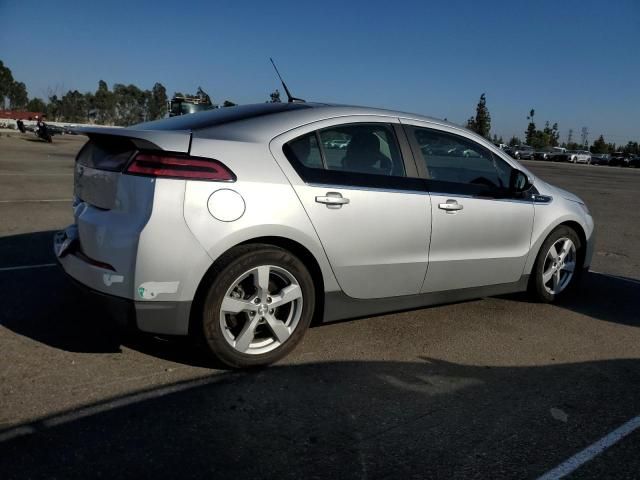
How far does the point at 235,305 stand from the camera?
3.28 metres

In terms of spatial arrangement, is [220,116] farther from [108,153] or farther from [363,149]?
[363,149]

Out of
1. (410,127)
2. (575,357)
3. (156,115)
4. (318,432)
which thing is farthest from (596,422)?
(156,115)

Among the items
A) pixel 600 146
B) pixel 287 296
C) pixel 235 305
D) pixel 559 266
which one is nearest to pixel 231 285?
pixel 235 305

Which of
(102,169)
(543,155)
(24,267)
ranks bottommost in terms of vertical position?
(24,267)

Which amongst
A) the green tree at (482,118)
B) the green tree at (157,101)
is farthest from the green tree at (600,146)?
the green tree at (157,101)

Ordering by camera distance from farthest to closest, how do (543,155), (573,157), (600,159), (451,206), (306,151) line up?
1. (543,155)
2. (600,159)
3. (573,157)
4. (451,206)
5. (306,151)

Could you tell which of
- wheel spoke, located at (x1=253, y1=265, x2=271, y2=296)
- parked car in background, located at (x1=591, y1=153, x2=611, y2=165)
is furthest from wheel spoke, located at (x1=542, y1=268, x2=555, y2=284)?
parked car in background, located at (x1=591, y1=153, x2=611, y2=165)

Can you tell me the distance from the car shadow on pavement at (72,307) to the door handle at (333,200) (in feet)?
3.93

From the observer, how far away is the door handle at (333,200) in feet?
11.4

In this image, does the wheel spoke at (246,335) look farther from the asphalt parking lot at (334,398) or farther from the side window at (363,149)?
the side window at (363,149)

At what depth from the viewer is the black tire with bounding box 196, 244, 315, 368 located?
3.18 metres

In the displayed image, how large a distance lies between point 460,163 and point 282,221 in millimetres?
1754

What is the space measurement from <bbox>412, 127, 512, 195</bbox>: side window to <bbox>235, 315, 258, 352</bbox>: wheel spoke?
5.44ft

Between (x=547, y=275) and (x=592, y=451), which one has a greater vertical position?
(x=547, y=275)
